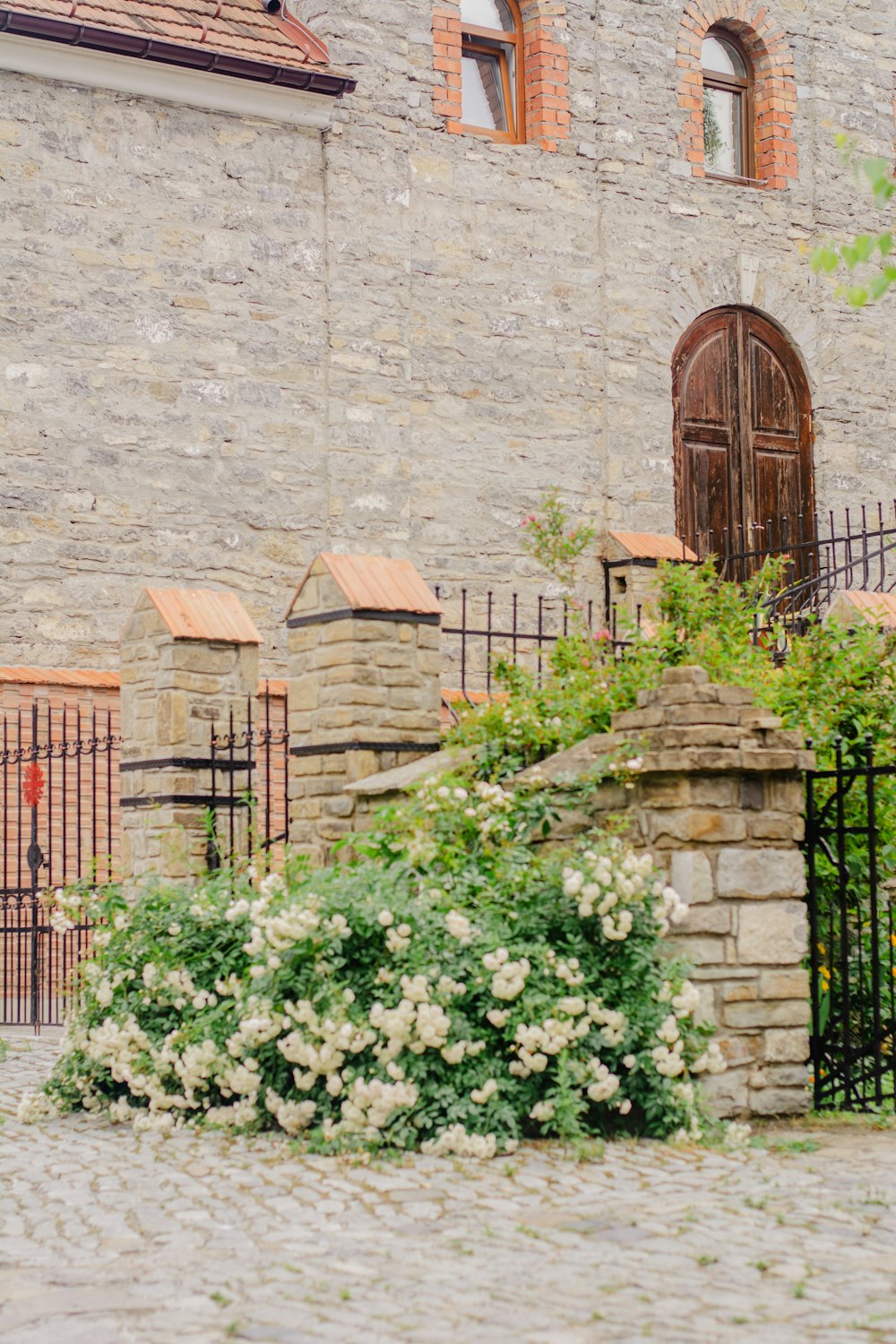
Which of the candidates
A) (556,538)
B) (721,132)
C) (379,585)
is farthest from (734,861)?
(721,132)

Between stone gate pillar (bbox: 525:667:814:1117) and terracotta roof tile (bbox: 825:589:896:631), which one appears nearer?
stone gate pillar (bbox: 525:667:814:1117)

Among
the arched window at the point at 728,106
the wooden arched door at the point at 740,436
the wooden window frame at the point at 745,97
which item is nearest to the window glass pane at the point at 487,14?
the arched window at the point at 728,106

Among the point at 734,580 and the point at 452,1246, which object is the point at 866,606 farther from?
the point at 452,1246

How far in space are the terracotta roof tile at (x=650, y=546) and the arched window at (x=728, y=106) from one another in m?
3.83

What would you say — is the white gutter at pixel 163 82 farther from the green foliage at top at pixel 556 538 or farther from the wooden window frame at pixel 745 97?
the wooden window frame at pixel 745 97

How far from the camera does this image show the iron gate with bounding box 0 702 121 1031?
1079cm

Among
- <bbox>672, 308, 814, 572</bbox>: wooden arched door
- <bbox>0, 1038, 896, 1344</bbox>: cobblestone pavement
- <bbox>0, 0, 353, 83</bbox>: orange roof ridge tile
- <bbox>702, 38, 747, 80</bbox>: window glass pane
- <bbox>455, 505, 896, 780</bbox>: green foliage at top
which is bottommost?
<bbox>0, 1038, 896, 1344</bbox>: cobblestone pavement

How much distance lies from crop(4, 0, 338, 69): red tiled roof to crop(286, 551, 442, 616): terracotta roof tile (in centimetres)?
615

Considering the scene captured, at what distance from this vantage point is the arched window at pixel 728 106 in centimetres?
1627

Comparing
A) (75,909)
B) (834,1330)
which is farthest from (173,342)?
(834,1330)

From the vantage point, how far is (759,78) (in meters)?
16.4

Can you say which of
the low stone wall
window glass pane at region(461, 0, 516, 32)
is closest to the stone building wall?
window glass pane at region(461, 0, 516, 32)

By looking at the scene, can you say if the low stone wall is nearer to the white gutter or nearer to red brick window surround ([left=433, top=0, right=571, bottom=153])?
the white gutter

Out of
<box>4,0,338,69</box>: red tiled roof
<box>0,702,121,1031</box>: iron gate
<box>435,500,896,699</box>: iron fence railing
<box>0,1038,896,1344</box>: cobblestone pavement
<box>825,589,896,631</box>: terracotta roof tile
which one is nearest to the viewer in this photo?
<box>0,1038,896,1344</box>: cobblestone pavement
